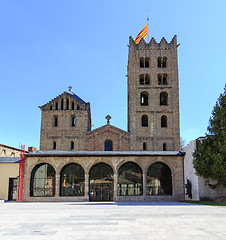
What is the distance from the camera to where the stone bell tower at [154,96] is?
3903cm

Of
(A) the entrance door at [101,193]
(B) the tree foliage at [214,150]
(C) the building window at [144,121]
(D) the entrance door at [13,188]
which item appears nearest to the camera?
(B) the tree foliage at [214,150]

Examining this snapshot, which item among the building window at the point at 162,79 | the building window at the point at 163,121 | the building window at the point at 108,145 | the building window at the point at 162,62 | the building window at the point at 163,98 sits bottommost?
the building window at the point at 108,145

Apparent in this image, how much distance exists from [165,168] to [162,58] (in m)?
18.9

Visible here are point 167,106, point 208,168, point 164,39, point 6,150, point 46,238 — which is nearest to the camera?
point 46,238

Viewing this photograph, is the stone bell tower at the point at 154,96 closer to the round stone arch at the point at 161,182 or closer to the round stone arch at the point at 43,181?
the round stone arch at the point at 161,182

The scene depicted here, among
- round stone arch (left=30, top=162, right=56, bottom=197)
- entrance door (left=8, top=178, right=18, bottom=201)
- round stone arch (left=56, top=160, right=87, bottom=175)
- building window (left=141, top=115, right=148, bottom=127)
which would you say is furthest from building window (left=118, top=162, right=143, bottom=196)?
building window (left=141, top=115, right=148, bottom=127)

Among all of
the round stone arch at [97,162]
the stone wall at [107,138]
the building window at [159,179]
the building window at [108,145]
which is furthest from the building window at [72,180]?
the building window at [108,145]

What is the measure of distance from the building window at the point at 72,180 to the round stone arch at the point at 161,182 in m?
6.83

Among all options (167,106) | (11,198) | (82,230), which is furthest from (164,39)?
(82,230)

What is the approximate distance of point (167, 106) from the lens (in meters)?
40.1

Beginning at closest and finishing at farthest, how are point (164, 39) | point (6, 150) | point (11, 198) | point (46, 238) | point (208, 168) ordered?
1. point (46, 238)
2. point (208, 168)
3. point (11, 198)
4. point (164, 39)
5. point (6, 150)

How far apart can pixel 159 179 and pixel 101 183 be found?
19.9 feet

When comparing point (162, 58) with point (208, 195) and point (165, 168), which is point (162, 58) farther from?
point (208, 195)

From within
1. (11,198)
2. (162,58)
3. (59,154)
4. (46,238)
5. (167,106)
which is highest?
(162,58)
